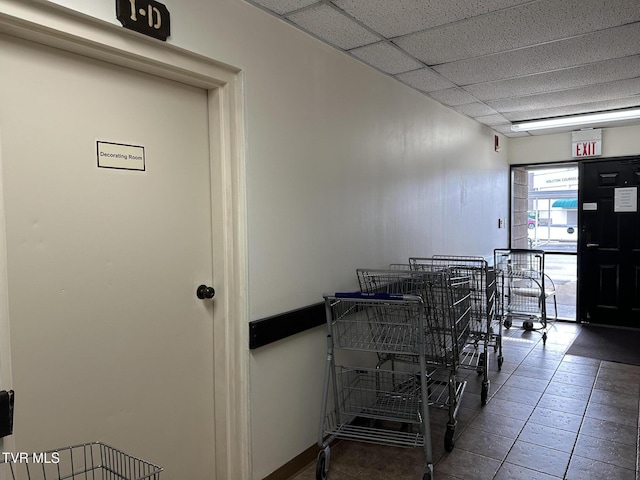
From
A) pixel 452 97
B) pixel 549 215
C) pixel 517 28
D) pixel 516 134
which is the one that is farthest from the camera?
pixel 549 215

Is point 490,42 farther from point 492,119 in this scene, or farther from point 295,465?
point 295,465

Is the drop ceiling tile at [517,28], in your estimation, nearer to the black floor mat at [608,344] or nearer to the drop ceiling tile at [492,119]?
the drop ceiling tile at [492,119]

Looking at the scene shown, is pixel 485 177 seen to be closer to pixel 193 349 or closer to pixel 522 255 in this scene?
pixel 522 255

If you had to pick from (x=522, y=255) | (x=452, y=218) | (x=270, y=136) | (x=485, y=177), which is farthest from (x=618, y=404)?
(x=270, y=136)

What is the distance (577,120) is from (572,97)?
1.05 meters

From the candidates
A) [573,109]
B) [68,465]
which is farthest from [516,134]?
[68,465]

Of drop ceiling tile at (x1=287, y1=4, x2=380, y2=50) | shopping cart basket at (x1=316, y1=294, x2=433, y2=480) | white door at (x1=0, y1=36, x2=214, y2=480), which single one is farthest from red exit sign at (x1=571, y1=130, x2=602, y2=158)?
white door at (x1=0, y1=36, x2=214, y2=480)

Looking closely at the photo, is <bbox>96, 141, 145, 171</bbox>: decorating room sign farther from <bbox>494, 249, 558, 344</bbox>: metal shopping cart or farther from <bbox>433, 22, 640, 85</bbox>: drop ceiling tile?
<bbox>494, 249, 558, 344</bbox>: metal shopping cart

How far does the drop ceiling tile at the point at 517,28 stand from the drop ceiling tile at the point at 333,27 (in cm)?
27

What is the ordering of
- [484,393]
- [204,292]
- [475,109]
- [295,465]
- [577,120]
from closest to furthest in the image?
[204,292] → [295,465] → [484,393] → [475,109] → [577,120]

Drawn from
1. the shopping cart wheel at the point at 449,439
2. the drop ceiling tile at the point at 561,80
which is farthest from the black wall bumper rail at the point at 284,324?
the drop ceiling tile at the point at 561,80

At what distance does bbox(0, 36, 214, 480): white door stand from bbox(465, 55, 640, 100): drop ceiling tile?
9.33 feet

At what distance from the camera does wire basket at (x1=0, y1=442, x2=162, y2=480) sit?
1.48 m

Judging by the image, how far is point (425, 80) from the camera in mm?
3688
